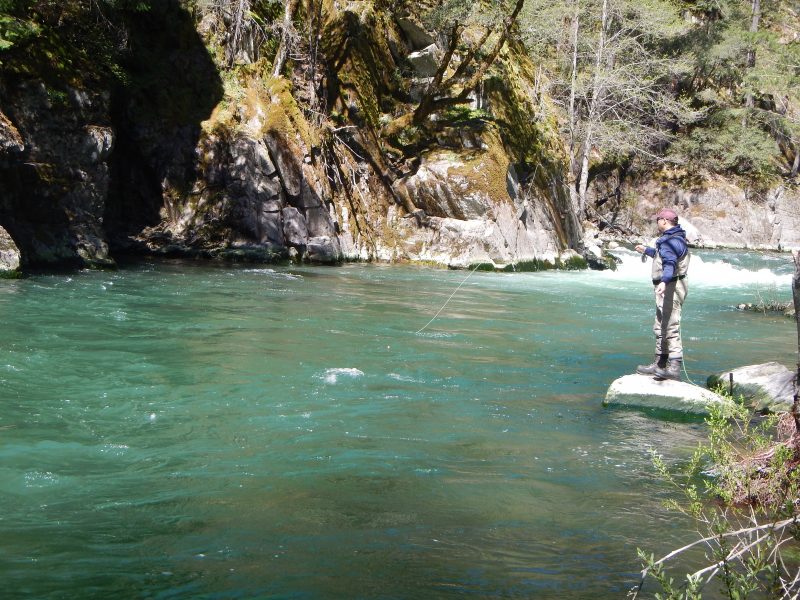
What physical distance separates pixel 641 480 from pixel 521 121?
20911mm

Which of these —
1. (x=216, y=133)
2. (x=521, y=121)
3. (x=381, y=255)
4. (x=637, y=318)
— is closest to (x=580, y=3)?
(x=521, y=121)

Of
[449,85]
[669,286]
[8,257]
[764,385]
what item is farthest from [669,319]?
[449,85]

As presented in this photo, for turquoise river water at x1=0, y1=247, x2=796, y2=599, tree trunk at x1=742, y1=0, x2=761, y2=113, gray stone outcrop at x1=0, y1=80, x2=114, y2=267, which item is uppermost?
tree trunk at x1=742, y1=0, x2=761, y2=113

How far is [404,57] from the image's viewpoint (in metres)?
25.1

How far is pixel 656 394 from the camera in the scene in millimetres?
7398

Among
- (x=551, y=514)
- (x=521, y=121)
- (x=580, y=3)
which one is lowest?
(x=551, y=514)

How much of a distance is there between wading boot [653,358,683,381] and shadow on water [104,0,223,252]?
48.1 feet

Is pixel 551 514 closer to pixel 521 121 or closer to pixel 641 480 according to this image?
pixel 641 480

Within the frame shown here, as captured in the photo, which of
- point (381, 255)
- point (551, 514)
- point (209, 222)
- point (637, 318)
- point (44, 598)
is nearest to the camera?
point (44, 598)

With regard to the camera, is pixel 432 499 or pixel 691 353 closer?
pixel 432 499

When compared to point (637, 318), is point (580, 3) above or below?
above

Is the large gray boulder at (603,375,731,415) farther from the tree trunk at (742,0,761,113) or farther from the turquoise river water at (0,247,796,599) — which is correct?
the tree trunk at (742,0,761,113)

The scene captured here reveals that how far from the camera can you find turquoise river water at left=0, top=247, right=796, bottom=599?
12.4 ft

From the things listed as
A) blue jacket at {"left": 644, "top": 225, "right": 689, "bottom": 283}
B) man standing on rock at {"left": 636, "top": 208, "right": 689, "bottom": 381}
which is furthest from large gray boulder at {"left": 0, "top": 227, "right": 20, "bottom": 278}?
blue jacket at {"left": 644, "top": 225, "right": 689, "bottom": 283}
